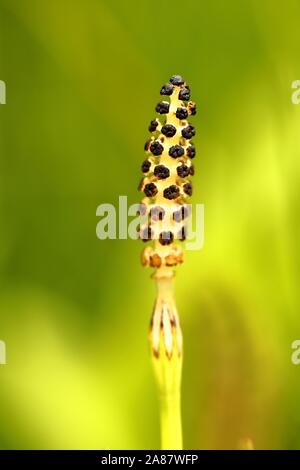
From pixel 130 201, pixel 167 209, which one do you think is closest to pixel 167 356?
pixel 167 209

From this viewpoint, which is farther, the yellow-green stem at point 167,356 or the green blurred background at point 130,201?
the green blurred background at point 130,201

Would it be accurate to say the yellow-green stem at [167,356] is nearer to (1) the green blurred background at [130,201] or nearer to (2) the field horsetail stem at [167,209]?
(2) the field horsetail stem at [167,209]

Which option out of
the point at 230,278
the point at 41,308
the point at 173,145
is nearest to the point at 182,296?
the point at 230,278

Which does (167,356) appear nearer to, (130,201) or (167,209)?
(167,209)

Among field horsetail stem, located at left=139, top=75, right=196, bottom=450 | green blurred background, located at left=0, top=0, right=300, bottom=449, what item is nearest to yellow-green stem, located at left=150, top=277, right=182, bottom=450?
field horsetail stem, located at left=139, top=75, right=196, bottom=450

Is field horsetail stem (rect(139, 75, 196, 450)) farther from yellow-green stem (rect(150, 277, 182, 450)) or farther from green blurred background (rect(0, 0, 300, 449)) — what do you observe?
green blurred background (rect(0, 0, 300, 449))

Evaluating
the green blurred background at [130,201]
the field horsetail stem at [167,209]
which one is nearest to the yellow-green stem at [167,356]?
the field horsetail stem at [167,209]
